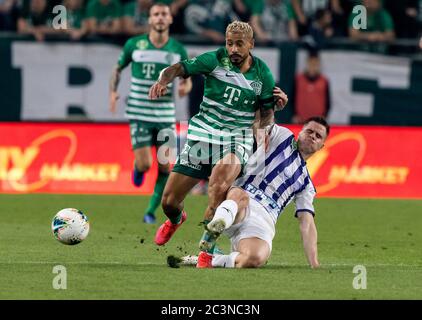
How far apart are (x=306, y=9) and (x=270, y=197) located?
1064 cm

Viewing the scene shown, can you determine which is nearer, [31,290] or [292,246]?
[31,290]

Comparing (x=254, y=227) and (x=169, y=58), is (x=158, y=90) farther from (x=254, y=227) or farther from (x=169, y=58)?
(x=169, y=58)

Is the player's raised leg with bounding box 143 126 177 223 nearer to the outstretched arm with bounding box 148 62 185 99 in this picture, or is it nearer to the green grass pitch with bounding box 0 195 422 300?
the green grass pitch with bounding box 0 195 422 300

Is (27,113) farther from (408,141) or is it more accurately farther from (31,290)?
(31,290)

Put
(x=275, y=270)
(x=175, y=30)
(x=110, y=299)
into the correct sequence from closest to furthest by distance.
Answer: (x=110, y=299) → (x=275, y=270) → (x=175, y=30)

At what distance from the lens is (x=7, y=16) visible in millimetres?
19844

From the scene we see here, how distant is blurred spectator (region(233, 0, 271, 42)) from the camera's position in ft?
64.5

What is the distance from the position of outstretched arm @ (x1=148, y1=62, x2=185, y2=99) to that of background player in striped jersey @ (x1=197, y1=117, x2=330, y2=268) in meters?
0.98

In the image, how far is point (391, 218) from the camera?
50.8 feet

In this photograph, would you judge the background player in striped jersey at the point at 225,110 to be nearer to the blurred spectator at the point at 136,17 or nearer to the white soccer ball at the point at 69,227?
the white soccer ball at the point at 69,227

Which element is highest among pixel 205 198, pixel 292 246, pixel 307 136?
pixel 307 136
